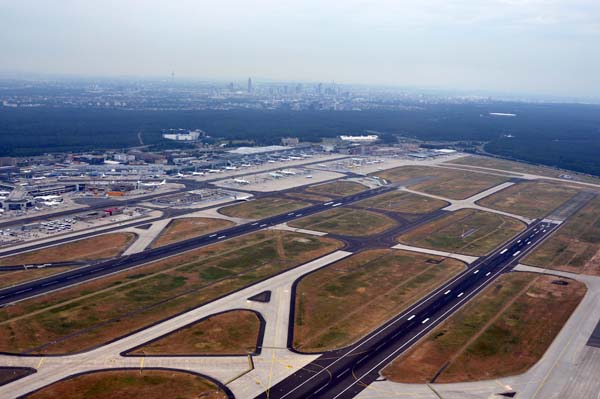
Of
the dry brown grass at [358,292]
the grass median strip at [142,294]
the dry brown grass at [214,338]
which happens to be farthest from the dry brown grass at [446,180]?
the dry brown grass at [214,338]

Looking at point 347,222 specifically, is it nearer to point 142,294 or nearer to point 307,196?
point 307,196

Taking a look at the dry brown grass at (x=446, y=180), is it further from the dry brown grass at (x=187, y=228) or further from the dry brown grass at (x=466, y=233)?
the dry brown grass at (x=187, y=228)

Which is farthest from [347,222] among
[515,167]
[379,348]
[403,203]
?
[515,167]

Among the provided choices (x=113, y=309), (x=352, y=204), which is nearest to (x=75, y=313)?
(x=113, y=309)

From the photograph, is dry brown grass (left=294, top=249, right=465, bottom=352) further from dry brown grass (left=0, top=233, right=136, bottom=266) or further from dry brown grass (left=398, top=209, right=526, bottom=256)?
dry brown grass (left=0, top=233, right=136, bottom=266)

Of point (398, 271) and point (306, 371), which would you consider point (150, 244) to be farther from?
point (306, 371)

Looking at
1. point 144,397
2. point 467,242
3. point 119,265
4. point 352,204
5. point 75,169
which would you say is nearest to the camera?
point 144,397

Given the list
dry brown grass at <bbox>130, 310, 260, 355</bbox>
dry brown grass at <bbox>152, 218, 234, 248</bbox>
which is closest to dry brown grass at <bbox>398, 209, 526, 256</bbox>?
dry brown grass at <bbox>152, 218, 234, 248</bbox>
